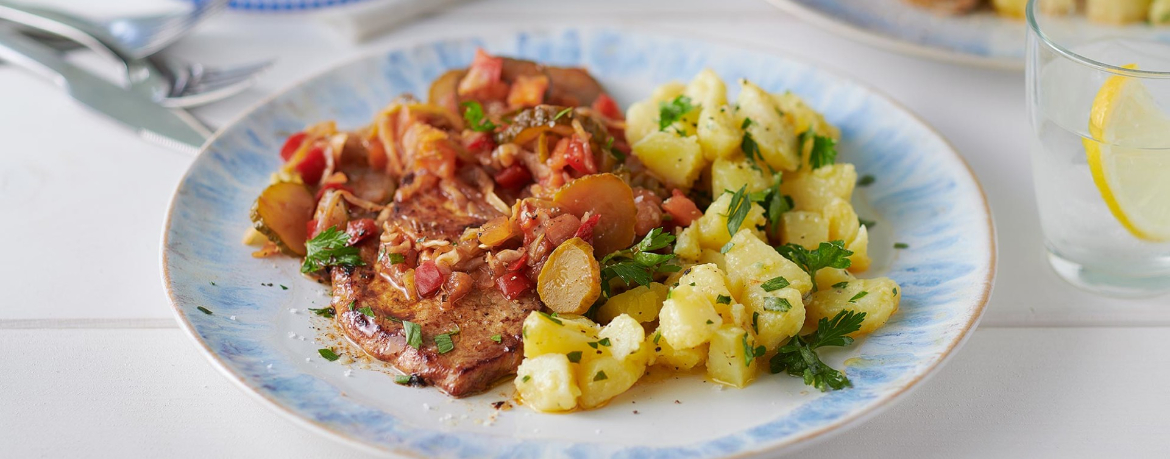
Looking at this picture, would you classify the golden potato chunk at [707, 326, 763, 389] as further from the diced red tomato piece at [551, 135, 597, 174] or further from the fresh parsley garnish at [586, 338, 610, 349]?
A: the diced red tomato piece at [551, 135, 597, 174]

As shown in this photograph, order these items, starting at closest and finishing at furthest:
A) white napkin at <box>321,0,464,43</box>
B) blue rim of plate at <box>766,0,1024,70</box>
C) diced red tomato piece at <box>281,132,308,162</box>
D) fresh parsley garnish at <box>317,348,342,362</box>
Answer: fresh parsley garnish at <box>317,348,342,362</box> → diced red tomato piece at <box>281,132,308,162</box> → blue rim of plate at <box>766,0,1024,70</box> → white napkin at <box>321,0,464,43</box>

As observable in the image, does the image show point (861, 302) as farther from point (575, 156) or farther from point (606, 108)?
point (606, 108)

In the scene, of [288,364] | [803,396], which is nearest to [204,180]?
[288,364]

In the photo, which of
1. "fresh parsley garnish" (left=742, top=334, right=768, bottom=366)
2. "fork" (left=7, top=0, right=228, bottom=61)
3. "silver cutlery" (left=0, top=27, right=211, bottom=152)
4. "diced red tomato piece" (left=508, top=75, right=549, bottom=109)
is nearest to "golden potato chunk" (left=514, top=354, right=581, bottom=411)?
"fresh parsley garnish" (left=742, top=334, right=768, bottom=366)

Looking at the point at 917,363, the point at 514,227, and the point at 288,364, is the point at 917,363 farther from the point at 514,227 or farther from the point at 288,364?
the point at 288,364

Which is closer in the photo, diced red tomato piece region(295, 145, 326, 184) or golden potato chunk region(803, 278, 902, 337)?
golden potato chunk region(803, 278, 902, 337)
